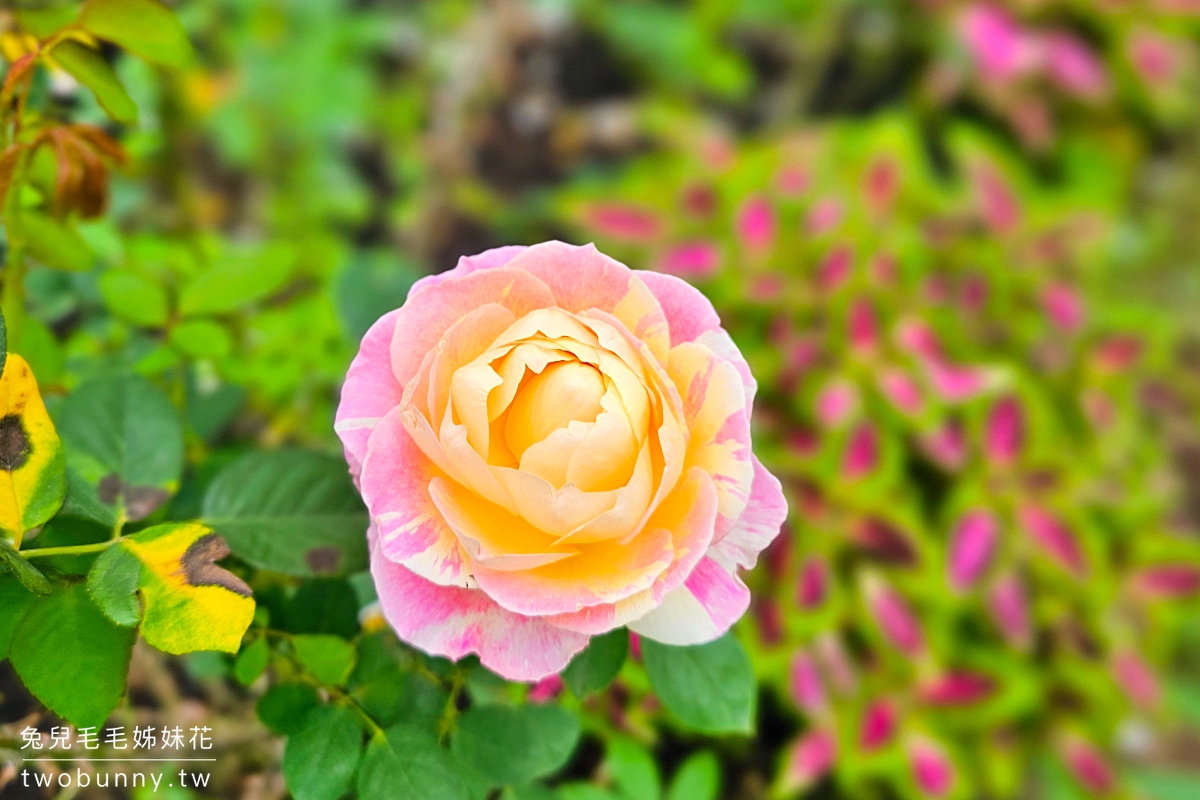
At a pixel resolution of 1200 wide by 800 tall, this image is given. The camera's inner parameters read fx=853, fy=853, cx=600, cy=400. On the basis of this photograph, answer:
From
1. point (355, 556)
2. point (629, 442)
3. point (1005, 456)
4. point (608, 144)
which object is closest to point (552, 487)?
point (629, 442)

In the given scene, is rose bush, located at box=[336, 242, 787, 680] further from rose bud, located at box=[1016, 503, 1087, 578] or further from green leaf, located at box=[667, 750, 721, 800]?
rose bud, located at box=[1016, 503, 1087, 578]

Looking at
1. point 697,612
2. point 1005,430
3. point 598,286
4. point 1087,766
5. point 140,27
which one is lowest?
point 1087,766

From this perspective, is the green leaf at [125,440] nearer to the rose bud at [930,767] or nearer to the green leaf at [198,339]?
the green leaf at [198,339]

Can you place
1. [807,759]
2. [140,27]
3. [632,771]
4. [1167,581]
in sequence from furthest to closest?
[1167,581]
[807,759]
[632,771]
[140,27]

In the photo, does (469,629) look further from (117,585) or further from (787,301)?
(787,301)

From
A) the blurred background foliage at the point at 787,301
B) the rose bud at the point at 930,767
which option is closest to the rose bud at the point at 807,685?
the blurred background foliage at the point at 787,301

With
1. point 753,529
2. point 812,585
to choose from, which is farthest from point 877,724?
point 753,529

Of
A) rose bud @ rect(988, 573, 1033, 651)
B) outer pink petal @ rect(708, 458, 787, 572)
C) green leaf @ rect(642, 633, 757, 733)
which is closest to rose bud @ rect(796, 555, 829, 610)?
rose bud @ rect(988, 573, 1033, 651)
